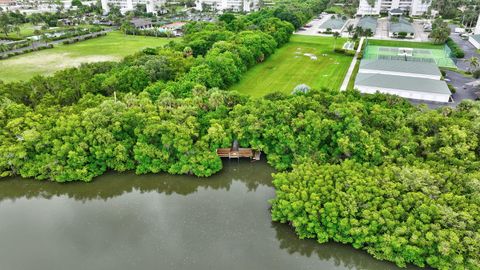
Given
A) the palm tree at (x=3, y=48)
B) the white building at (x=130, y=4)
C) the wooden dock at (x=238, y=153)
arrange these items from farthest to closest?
the white building at (x=130, y=4) < the palm tree at (x=3, y=48) < the wooden dock at (x=238, y=153)

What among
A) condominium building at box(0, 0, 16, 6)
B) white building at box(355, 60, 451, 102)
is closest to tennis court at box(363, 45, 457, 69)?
white building at box(355, 60, 451, 102)

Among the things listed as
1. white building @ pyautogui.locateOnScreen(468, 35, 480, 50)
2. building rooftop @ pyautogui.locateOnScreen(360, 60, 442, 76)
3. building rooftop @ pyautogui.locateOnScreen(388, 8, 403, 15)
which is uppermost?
building rooftop @ pyautogui.locateOnScreen(388, 8, 403, 15)

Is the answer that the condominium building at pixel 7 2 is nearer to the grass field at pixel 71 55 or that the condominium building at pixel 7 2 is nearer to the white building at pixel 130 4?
the white building at pixel 130 4

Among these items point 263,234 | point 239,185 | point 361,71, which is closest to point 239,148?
point 239,185

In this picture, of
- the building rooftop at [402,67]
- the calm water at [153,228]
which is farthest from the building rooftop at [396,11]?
the calm water at [153,228]

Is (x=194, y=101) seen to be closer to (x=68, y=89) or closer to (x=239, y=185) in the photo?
(x=239, y=185)

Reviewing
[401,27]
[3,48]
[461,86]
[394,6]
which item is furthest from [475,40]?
[3,48]

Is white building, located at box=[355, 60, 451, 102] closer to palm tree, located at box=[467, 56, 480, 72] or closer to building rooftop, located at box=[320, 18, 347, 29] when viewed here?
palm tree, located at box=[467, 56, 480, 72]
